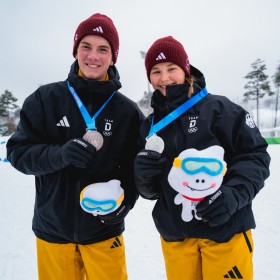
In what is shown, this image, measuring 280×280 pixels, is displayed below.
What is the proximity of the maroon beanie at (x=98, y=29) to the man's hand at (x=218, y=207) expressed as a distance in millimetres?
1459

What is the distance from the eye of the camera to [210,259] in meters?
1.69

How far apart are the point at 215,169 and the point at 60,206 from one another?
1.21 meters

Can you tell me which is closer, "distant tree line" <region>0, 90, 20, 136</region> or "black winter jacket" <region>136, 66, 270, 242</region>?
"black winter jacket" <region>136, 66, 270, 242</region>

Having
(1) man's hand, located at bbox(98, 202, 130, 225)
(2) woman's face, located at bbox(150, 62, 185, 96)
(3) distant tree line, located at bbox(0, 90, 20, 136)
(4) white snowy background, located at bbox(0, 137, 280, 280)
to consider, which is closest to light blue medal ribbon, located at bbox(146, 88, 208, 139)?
(2) woman's face, located at bbox(150, 62, 185, 96)

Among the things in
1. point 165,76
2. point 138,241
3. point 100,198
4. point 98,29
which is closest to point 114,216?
point 100,198

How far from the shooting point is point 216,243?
5.50ft

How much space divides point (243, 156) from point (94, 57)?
4.31 feet

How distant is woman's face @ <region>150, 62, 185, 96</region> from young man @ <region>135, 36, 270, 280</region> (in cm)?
2

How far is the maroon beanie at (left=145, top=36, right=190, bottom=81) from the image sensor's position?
6.56 feet

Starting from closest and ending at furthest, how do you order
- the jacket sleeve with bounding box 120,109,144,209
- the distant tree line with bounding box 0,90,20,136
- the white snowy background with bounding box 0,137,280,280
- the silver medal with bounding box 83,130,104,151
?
the silver medal with bounding box 83,130,104,151 < the jacket sleeve with bounding box 120,109,144,209 < the white snowy background with bounding box 0,137,280,280 < the distant tree line with bounding box 0,90,20,136

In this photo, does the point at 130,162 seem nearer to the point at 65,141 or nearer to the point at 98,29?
the point at 65,141

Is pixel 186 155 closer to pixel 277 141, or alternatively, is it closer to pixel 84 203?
pixel 84 203

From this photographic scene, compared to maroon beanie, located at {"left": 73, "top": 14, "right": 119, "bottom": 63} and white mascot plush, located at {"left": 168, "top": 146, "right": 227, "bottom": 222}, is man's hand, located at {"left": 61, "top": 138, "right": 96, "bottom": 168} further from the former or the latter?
maroon beanie, located at {"left": 73, "top": 14, "right": 119, "bottom": 63}

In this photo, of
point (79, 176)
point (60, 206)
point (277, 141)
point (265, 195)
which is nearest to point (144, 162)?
point (79, 176)
